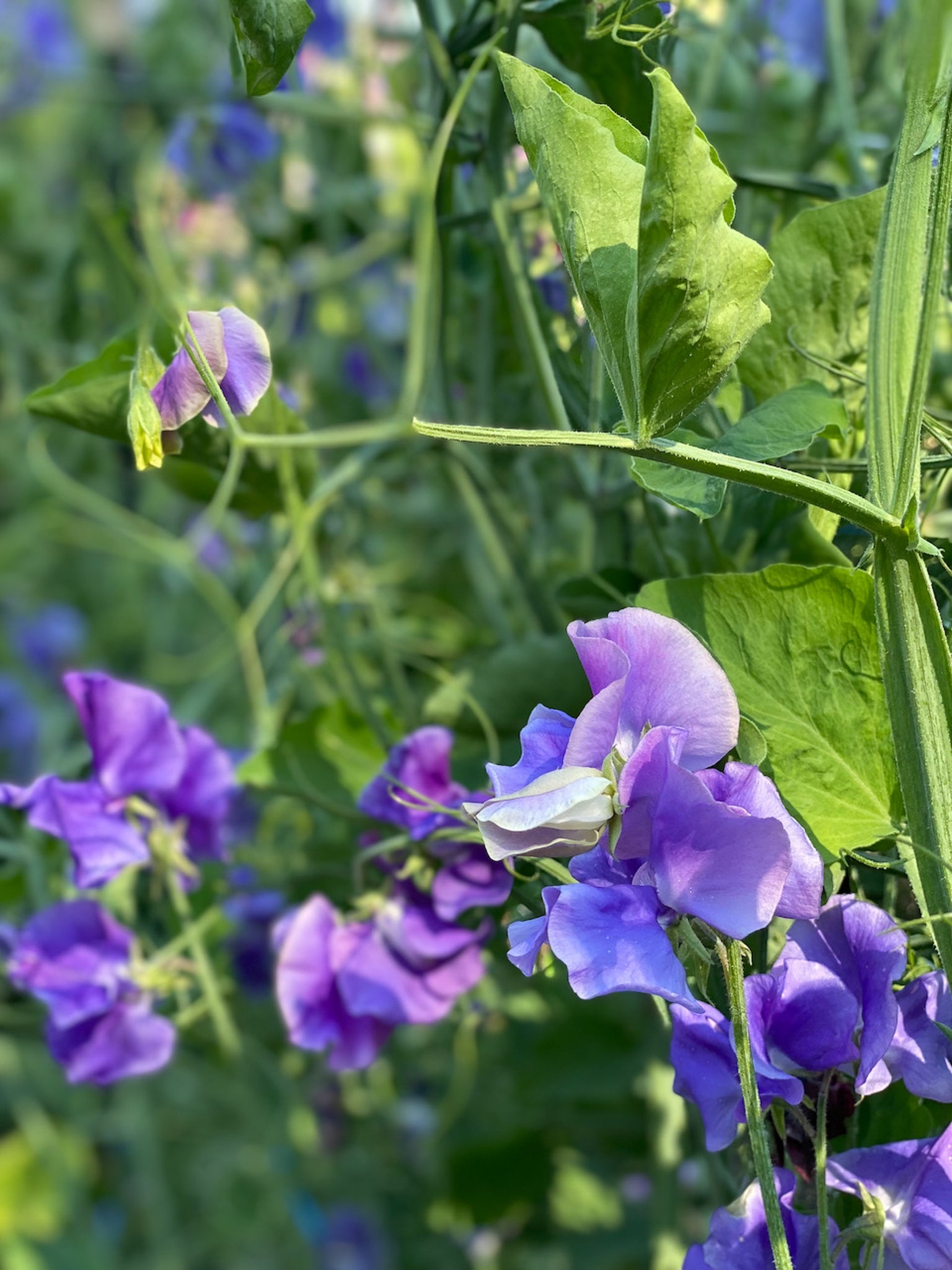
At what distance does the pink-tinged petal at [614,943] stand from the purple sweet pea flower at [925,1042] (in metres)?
0.08

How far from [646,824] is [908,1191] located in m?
0.12

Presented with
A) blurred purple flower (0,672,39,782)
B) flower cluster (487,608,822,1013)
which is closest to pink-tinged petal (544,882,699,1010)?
flower cluster (487,608,822,1013)

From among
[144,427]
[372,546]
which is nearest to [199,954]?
[144,427]

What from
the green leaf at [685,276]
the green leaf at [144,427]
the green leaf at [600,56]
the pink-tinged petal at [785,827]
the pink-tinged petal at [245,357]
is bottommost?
the pink-tinged petal at [785,827]

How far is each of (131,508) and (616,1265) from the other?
946 millimetres

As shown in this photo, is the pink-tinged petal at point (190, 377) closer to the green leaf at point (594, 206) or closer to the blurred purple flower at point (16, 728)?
the green leaf at point (594, 206)

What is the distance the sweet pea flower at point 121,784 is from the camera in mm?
469

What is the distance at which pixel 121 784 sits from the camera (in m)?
0.50

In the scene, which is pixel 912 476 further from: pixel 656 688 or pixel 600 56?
pixel 600 56

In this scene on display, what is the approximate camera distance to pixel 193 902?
23.1 inches

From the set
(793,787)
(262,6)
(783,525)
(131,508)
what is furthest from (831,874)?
(131,508)

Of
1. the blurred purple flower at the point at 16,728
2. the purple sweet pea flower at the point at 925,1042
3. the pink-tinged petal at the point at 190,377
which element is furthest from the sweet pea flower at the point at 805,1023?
the blurred purple flower at the point at 16,728

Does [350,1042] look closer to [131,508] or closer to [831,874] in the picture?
[831,874]

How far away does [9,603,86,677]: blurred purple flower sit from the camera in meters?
1.72
